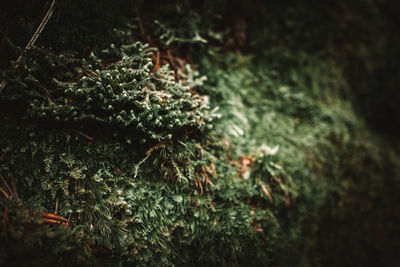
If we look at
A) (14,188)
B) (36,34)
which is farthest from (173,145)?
(36,34)

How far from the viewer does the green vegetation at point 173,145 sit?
1.88 metres

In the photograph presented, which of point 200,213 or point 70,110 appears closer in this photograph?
point 70,110

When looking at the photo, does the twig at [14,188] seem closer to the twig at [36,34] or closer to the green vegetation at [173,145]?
the green vegetation at [173,145]

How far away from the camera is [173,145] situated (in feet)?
7.39

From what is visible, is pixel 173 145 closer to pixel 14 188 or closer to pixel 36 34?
pixel 14 188

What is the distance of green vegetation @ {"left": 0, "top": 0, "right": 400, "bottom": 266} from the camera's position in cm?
188

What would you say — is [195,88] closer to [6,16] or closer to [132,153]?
[132,153]

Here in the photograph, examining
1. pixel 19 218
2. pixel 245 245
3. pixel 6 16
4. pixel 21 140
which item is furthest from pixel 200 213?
pixel 6 16

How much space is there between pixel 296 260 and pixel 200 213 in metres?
1.63

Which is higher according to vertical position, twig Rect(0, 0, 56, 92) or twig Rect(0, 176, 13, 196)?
twig Rect(0, 0, 56, 92)

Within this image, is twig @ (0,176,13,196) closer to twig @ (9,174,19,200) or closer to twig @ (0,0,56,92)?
twig @ (9,174,19,200)

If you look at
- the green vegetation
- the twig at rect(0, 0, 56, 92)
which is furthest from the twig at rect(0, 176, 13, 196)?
the twig at rect(0, 0, 56, 92)

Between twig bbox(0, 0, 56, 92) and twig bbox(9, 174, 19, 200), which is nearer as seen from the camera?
twig bbox(9, 174, 19, 200)

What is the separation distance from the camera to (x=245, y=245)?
234 cm
